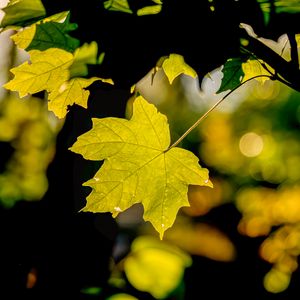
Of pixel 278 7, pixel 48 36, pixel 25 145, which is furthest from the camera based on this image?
pixel 25 145

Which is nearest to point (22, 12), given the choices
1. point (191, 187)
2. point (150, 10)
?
point (150, 10)

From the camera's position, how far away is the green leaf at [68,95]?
1.11 m

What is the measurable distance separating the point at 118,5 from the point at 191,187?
783 centimetres

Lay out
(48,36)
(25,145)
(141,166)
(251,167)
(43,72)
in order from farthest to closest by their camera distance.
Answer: (251,167) → (25,145) → (141,166) → (43,72) → (48,36)

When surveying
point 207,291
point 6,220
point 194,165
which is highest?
point 194,165

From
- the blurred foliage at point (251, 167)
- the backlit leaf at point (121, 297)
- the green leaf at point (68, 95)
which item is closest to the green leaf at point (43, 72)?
the green leaf at point (68, 95)

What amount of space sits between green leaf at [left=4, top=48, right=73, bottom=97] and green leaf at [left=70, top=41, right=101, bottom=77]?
87mm

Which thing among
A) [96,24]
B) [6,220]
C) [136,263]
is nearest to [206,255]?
[136,263]

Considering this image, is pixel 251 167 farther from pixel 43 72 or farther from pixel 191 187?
pixel 43 72

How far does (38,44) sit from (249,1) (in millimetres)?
553

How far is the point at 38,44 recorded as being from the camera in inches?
41.4

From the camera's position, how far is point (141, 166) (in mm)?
1250

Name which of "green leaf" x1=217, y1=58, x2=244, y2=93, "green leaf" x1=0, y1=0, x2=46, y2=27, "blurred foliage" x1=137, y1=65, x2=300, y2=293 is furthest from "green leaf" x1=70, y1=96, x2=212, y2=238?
"blurred foliage" x1=137, y1=65, x2=300, y2=293

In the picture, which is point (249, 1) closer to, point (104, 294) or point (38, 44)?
point (38, 44)
